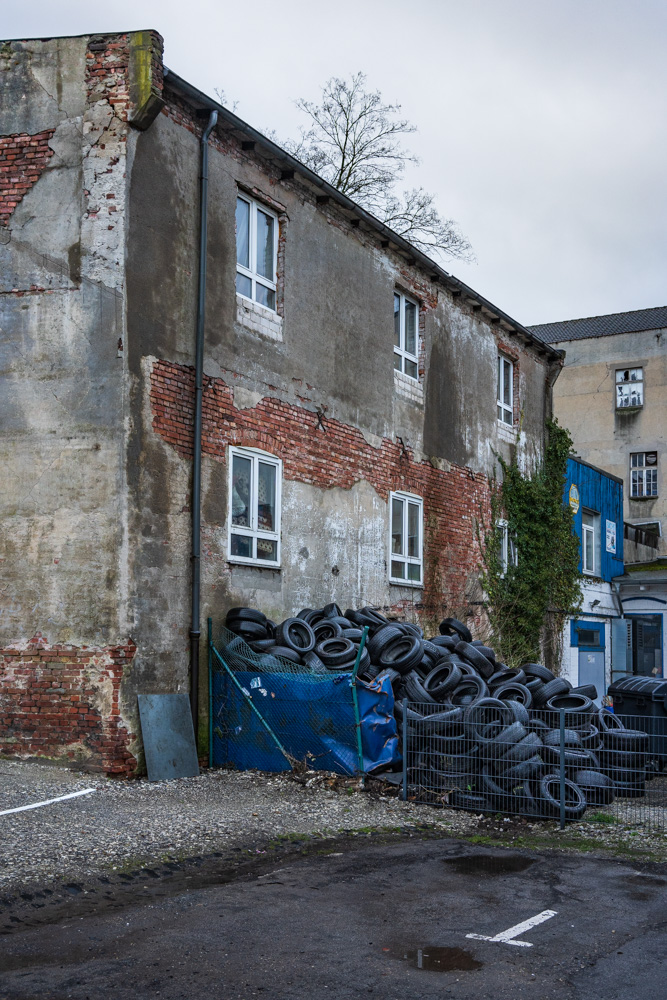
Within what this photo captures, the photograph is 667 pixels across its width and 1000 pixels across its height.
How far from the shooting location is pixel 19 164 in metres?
12.3

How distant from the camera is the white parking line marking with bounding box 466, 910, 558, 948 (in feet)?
20.6

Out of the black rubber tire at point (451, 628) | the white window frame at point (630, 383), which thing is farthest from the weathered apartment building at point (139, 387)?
the white window frame at point (630, 383)

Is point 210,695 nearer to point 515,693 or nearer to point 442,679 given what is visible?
point 442,679

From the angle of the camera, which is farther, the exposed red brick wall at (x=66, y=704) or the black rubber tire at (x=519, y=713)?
the black rubber tire at (x=519, y=713)

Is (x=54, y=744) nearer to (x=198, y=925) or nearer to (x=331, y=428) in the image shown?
(x=198, y=925)

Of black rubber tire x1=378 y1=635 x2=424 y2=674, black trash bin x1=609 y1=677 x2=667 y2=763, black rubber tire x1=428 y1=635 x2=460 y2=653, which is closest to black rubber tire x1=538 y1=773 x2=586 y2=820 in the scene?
black rubber tire x1=378 y1=635 x2=424 y2=674

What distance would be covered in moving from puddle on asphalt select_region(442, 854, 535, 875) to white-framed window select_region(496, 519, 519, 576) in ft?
39.5

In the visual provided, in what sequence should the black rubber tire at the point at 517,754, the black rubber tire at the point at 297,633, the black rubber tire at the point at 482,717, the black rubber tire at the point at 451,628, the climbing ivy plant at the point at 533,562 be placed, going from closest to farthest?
the black rubber tire at the point at 517,754 → the black rubber tire at the point at 482,717 → the black rubber tire at the point at 297,633 → the black rubber tire at the point at 451,628 → the climbing ivy plant at the point at 533,562

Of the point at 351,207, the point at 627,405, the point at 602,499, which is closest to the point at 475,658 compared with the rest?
the point at 351,207

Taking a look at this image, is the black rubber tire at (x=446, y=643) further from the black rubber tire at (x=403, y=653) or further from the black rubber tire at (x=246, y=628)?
the black rubber tire at (x=246, y=628)

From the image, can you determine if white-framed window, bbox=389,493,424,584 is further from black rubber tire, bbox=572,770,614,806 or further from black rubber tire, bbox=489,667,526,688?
black rubber tire, bbox=572,770,614,806

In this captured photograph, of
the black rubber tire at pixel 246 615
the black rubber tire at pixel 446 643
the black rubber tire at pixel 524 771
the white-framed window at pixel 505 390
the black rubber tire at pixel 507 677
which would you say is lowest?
the black rubber tire at pixel 524 771

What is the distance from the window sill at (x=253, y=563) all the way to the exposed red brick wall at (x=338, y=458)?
1307 millimetres

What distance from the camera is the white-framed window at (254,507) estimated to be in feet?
43.3
